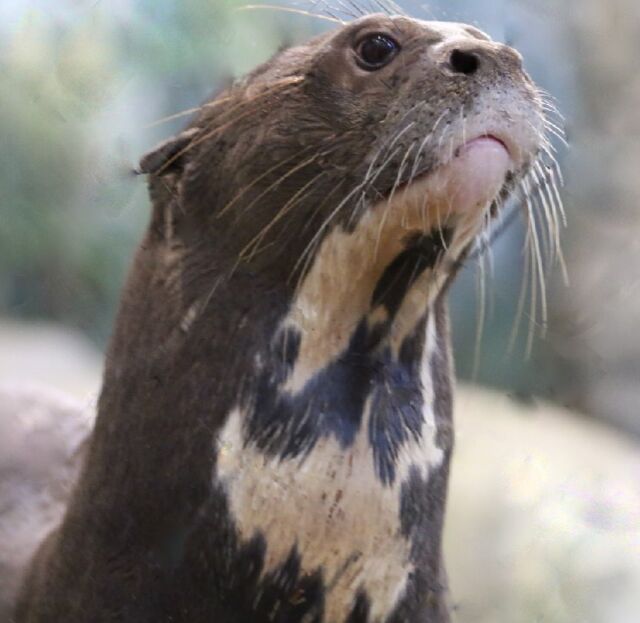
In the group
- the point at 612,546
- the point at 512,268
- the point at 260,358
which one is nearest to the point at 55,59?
the point at 260,358

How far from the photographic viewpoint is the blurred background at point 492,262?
0.93 metres

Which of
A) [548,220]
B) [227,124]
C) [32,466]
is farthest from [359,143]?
[32,466]

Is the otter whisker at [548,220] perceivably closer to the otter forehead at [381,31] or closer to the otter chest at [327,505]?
the otter forehead at [381,31]

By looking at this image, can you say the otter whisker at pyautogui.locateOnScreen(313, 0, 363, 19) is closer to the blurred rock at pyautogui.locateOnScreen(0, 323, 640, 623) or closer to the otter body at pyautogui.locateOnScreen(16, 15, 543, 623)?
the otter body at pyautogui.locateOnScreen(16, 15, 543, 623)

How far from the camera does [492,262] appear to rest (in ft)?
2.99

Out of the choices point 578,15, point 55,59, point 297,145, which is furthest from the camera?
point 578,15

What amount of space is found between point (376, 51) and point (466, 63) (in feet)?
0.28

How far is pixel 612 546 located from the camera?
1.18m

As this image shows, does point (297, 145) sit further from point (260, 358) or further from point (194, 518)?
point (194, 518)

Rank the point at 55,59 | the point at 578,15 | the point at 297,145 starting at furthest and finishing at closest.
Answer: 1. the point at 578,15
2. the point at 55,59
3. the point at 297,145

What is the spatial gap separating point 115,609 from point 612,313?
64 cm

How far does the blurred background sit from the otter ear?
30 mm

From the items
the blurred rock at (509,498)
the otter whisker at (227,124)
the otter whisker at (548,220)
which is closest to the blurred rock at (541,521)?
the blurred rock at (509,498)

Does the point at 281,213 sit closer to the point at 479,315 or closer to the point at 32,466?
the point at 479,315
